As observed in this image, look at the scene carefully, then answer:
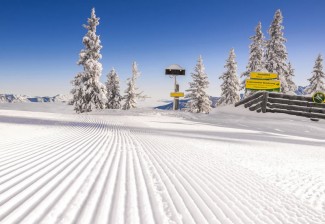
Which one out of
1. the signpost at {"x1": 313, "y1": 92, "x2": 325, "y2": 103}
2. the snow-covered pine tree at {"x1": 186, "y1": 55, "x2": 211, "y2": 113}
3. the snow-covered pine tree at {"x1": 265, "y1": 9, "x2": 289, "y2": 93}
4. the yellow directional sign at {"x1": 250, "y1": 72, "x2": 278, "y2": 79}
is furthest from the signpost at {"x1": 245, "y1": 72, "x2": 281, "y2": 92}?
the snow-covered pine tree at {"x1": 186, "y1": 55, "x2": 211, "y2": 113}

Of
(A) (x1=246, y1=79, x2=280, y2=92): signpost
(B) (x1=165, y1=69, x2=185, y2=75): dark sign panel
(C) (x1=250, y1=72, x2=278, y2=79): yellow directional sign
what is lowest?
(A) (x1=246, y1=79, x2=280, y2=92): signpost

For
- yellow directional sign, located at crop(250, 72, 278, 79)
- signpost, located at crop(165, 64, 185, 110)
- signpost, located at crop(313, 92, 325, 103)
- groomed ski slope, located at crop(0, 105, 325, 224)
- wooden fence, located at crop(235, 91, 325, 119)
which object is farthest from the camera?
signpost, located at crop(165, 64, 185, 110)

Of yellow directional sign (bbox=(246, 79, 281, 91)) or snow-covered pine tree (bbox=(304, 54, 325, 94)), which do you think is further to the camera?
snow-covered pine tree (bbox=(304, 54, 325, 94))

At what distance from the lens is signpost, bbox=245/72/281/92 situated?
22.2m

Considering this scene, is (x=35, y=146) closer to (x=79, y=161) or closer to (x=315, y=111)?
(x=79, y=161)

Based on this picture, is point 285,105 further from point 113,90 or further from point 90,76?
point 113,90

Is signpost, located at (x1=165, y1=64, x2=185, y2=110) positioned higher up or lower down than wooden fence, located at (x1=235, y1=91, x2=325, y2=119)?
higher up

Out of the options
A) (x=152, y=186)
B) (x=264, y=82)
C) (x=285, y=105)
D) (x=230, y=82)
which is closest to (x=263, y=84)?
(x=264, y=82)

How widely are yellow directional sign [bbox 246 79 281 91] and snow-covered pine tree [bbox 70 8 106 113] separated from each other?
1654 cm

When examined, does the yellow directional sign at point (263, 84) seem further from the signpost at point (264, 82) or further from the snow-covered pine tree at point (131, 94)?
the snow-covered pine tree at point (131, 94)

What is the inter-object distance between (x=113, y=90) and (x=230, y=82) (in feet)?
67.4

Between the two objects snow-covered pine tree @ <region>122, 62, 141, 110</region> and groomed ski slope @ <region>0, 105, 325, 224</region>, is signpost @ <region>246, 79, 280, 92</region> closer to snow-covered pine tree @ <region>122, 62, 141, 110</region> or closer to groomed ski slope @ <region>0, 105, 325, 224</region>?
groomed ski slope @ <region>0, 105, 325, 224</region>

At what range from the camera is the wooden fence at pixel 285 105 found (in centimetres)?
1922

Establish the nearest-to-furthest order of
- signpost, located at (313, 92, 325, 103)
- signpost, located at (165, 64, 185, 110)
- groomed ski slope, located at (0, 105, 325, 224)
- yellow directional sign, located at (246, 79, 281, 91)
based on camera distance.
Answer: groomed ski slope, located at (0, 105, 325, 224) < signpost, located at (313, 92, 325, 103) < yellow directional sign, located at (246, 79, 281, 91) < signpost, located at (165, 64, 185, 110)
